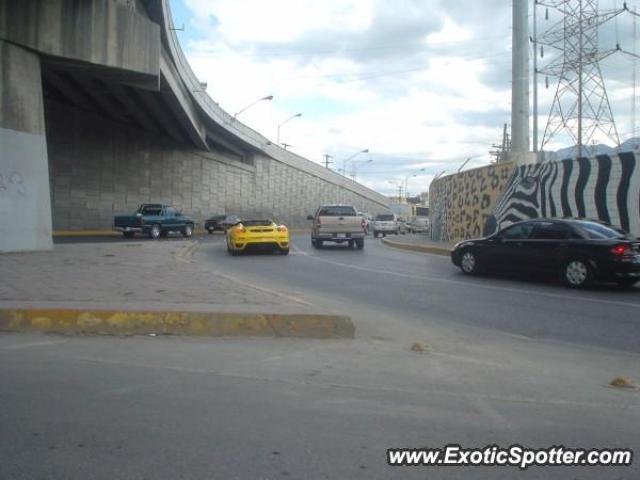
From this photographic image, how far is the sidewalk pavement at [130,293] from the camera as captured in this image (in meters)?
7.87

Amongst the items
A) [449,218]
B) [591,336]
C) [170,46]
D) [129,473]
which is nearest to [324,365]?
[129,473]

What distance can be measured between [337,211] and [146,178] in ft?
83.4

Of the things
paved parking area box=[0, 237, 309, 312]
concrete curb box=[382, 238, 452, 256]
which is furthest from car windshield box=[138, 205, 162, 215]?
paved parking area box=[0, 237, 309, 312]

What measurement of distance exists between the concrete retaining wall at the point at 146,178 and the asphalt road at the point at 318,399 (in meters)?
35.5

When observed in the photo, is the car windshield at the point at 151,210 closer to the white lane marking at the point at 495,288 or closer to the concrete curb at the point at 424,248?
the concrete curb at the point at 424,248

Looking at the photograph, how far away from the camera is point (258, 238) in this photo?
21.3 metres

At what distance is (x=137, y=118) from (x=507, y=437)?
39.6 metres

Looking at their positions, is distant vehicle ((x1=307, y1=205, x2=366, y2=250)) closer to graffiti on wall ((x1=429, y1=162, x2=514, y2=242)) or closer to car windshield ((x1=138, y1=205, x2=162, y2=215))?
graffiti on wall ((x1=429, y1=162, x2=514, y2=242))

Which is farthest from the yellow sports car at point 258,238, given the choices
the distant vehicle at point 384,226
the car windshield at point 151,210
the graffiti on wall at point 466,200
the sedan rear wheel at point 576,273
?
the distant vehicle at point 384,226

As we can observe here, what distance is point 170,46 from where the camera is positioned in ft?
96.4

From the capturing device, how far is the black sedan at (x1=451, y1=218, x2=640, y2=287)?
12.1m

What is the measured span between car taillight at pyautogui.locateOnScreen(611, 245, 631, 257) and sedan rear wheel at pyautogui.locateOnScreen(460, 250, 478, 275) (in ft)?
11.4

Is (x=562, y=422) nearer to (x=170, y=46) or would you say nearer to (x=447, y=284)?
(x=447, y=284)

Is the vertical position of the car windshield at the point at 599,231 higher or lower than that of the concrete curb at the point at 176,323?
A: higher
